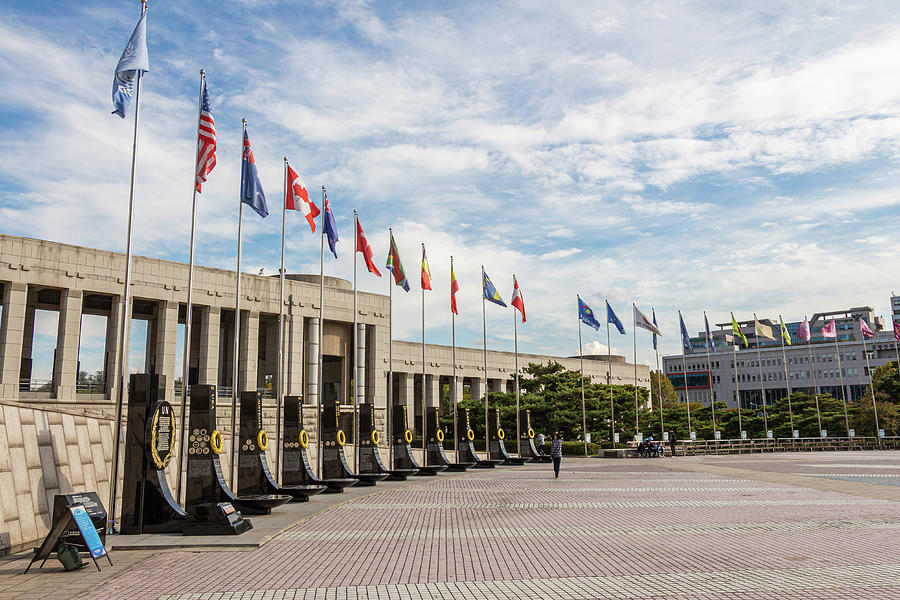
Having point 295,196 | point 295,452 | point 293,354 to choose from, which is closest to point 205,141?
point 295,196

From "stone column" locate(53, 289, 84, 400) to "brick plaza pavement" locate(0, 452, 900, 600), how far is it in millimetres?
18616

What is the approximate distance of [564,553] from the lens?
37.3 feet

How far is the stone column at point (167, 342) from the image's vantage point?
35.2m

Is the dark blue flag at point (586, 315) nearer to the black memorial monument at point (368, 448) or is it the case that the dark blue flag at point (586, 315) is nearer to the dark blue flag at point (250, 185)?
the black memorial monument at point (368, 448)

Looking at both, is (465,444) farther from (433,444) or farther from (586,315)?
(586,315)

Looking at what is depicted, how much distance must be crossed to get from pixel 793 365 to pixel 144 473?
126795mm

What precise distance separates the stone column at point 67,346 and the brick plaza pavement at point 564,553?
18616 mm

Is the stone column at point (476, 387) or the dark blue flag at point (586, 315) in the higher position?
the dark blue flag at point (586, 315)

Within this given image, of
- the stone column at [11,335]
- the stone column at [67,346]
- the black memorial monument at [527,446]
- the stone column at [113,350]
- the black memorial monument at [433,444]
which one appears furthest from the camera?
the black memorial monument at [527,446]

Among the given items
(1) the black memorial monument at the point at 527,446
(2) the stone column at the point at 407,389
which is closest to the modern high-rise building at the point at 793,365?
(2) the stone column at the point at 407,389

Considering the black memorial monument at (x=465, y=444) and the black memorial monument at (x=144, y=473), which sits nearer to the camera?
the black memorial monument at (x=144, y=473)

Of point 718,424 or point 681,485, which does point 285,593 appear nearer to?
point 681,485

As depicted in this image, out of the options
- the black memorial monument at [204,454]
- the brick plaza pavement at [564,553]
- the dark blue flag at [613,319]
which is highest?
the dark blue flag at [613,319]

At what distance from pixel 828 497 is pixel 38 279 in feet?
102
